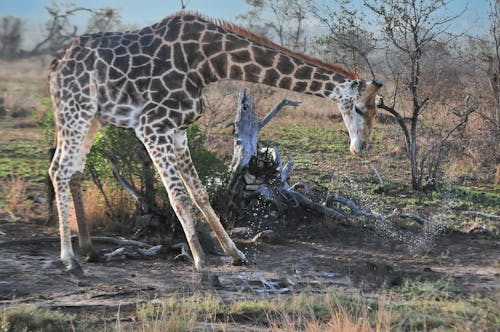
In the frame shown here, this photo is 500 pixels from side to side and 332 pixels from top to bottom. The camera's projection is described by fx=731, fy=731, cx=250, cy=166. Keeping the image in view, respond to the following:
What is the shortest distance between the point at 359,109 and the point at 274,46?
119cm

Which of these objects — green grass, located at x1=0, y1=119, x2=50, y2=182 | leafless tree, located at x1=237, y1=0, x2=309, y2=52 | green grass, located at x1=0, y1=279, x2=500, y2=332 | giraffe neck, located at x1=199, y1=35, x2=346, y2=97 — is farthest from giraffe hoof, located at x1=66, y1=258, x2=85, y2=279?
leafless tree, located at x1=237, y1=0, x2=309, y2=52

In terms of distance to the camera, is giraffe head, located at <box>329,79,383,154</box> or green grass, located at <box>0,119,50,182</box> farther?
green grass, located at <box>0,119,50,182</box>

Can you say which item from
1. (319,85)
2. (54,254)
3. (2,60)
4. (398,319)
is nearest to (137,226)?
(54,254)

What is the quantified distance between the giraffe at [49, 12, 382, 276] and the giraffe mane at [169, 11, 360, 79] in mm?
11

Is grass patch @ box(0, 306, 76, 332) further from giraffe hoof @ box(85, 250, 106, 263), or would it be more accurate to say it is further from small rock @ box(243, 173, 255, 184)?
small rock @ box(243, 173, 255, 184)

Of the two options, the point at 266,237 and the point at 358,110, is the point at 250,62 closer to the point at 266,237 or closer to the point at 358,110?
the point at 358,110

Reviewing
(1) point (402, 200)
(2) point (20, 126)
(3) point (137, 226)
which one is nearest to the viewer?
(3) point (137, 226)

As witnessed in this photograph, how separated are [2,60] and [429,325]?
43124 mm

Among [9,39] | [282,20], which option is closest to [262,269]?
[282,20]

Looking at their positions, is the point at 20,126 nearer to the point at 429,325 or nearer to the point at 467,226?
the point at 467,226

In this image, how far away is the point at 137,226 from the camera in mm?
8836

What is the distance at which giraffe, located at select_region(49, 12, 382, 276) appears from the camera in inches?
291

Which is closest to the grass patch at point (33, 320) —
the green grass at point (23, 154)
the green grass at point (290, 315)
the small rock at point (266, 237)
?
the green grass at point (290, 315)

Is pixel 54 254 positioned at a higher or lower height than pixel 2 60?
lower
